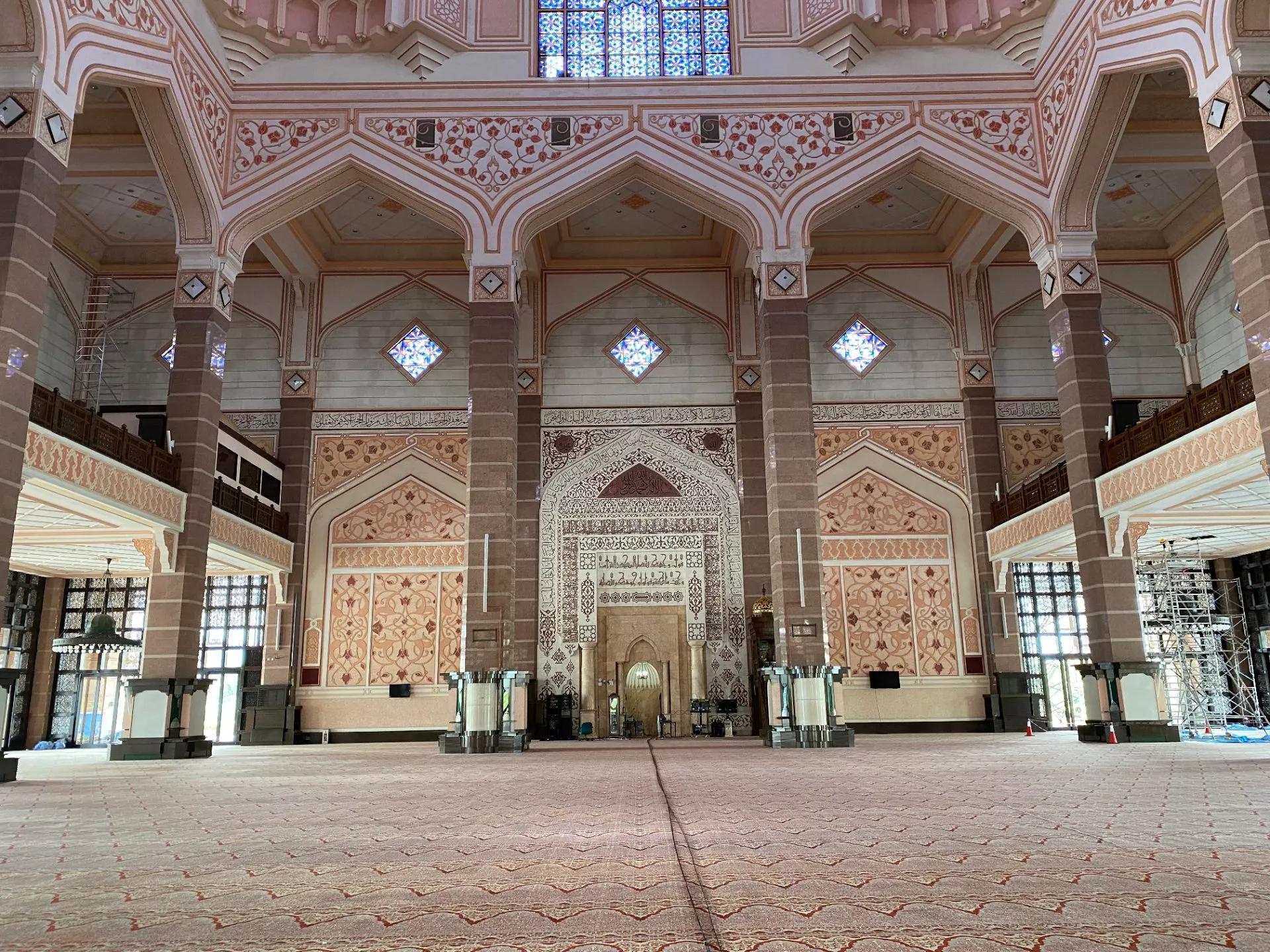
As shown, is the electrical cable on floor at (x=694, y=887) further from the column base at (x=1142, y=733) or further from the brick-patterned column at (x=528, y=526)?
the brick-patterned column at (x=528, y=526)

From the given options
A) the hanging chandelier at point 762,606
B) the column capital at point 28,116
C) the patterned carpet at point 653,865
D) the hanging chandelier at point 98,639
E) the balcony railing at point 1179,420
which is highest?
the column capital at point 28,116

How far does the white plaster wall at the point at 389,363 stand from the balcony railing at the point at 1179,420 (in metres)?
9.72

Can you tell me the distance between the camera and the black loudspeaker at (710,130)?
12.1 meters

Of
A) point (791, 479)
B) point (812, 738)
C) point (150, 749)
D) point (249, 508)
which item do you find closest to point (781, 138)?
point (791, 479)

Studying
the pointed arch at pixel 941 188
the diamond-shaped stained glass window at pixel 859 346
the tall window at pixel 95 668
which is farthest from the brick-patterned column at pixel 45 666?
the diamond-shaped stained glass window at pixel 859 346

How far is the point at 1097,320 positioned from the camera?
11.1m

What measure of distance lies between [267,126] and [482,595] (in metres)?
6.62

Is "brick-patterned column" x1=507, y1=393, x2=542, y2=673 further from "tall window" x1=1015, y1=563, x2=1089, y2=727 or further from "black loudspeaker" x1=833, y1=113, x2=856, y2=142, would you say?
"tall window" x1=1015, y1=563, x2=1089, y2=727

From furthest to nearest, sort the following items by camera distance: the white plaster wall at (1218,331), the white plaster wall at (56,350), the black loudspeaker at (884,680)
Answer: the black loudspeaker at (884,680) < the white plaster wall at (1218,331) < the white plaster wall at (56,350)

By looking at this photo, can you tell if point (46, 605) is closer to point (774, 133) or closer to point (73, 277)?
point (73, 277)

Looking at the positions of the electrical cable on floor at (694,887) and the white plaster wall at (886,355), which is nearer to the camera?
the electrical cable on floor at (694,887)

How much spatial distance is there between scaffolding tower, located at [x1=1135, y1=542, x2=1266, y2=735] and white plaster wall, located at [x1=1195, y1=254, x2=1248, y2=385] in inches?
120

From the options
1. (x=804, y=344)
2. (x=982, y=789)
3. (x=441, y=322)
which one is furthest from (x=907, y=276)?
(x=982, y=789)

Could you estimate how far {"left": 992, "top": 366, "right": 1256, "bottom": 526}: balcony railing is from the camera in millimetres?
8383
